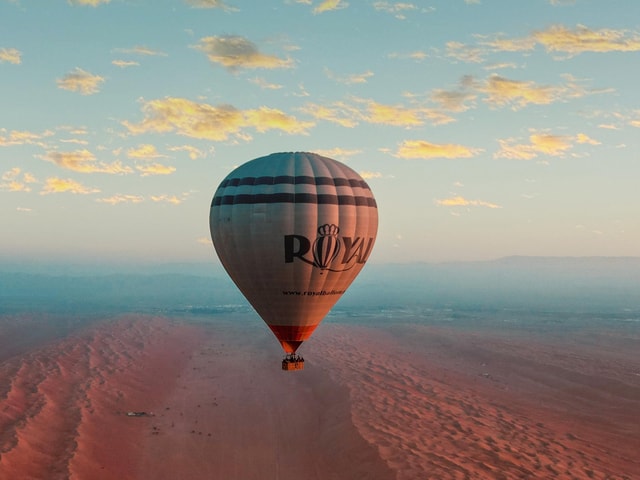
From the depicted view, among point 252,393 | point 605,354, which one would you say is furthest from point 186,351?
point 605,354

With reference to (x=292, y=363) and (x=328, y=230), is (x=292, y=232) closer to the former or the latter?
(x=328, y=230)

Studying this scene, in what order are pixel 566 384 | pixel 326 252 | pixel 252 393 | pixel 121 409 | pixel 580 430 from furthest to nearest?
pixel 566 384, pixel 252 393, pixel 121 409, pixel 580 430, pixel 326 252

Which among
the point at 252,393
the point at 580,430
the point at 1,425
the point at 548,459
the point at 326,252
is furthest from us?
the point at 252,393

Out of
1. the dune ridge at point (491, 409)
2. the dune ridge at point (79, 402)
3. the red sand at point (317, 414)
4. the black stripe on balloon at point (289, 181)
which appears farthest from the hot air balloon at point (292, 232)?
the dune ridge at point (79, 402)

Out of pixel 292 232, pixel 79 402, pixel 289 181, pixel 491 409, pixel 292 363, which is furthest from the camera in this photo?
Result: pixel 79 402

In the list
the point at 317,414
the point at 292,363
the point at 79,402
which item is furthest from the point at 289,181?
the point at 79,402

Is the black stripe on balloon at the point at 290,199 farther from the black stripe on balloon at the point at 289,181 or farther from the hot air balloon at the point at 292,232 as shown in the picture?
the black stripe on balloon at the point at 289,181

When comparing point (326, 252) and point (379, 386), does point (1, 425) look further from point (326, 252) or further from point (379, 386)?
point (379, 386)

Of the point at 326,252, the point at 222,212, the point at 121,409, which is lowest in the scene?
the point at 121,409
